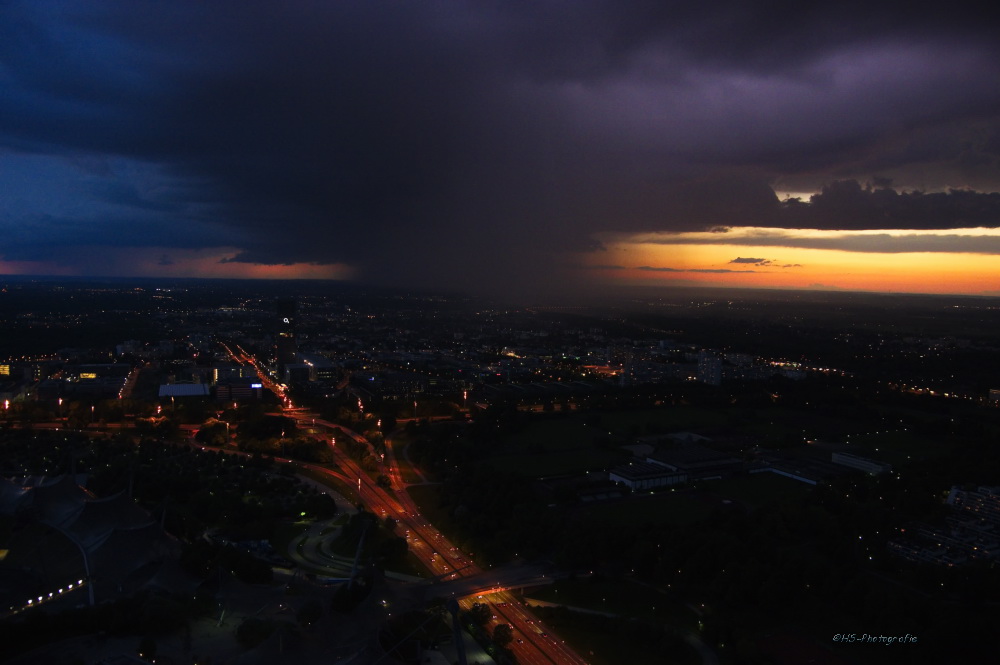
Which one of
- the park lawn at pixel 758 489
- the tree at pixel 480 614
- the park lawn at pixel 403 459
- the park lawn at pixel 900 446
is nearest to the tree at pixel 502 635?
the tree at pixel 480 614

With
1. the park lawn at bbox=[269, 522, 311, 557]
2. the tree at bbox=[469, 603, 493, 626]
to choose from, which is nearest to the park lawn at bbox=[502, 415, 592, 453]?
the park lawn at bbox=[269, 522, 311, 557]

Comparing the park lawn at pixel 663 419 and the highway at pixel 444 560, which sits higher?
the park lawn at pixel 663 419

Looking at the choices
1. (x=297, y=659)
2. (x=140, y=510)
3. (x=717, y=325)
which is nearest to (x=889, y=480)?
(x=297, y=659)

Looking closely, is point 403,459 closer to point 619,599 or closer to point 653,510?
point 653,510

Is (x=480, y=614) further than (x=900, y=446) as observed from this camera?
No

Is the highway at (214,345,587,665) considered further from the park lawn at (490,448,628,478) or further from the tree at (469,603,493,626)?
the park lawn at (490,448,628,478)

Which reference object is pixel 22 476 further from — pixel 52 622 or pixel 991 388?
pixel 991 388

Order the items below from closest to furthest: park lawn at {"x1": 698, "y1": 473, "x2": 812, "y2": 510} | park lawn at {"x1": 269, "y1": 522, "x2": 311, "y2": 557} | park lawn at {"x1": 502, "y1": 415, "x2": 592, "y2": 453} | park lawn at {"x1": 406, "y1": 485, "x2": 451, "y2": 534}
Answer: park lawn at {"x1": 269, "y1": 522, "x2": 311, "y2": 557}, park lawn at {"x1": 406, "y1": 485, "x2": 451, "y2": 534}, park lawn at {"x1": 698, "y1": 473, "x2": 812, "y2": 510}, park lawn at {"x1": 502, "y1": 415, "x2": 592, "y2": 453}

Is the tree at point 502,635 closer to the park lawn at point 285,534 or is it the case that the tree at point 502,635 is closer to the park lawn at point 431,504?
the park lawn at point 431,504

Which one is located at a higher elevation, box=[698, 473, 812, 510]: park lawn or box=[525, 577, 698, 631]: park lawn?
box=[698, 473, 812, 510]: park lawn

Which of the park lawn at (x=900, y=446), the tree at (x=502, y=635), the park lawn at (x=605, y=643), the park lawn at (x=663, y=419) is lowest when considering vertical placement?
the park lawn at (x=605, y=643)

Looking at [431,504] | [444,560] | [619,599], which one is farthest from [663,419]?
[619,599]

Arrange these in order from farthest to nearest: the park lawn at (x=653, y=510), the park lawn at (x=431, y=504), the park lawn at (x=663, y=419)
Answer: the park lawn at (x=663, y=419), the park lawn at (x=653, y=510), the park lawn at (x=431, y=504)

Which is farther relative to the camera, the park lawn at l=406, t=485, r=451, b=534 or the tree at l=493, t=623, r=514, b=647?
Result: the park lawn at l=406, t=485, r=451, b=534
